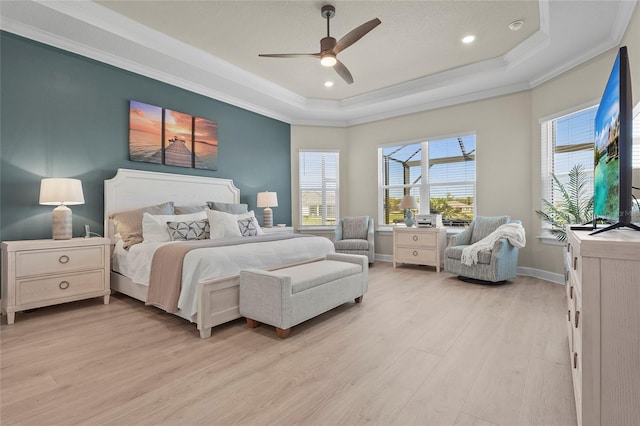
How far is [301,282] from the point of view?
2557 millimetres

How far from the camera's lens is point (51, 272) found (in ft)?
9.62

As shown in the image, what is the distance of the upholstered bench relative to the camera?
7.95 feet

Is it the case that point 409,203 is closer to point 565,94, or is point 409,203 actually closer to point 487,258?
point 487,258

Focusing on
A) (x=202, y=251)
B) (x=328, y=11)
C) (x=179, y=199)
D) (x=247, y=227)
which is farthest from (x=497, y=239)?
(x=179, y=199)

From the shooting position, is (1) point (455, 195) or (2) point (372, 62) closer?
(2) point (372, 62)

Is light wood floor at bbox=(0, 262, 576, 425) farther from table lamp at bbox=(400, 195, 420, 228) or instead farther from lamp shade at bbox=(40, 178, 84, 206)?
table lamp at bbox=(400, 195, 420, 228)

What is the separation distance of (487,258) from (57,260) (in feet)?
15.3

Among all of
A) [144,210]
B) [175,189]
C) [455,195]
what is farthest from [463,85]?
[144,210]

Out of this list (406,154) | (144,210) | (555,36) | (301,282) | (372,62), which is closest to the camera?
(301,282)

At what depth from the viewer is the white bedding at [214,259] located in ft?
8.34

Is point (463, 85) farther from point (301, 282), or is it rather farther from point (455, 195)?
point (301, 282)

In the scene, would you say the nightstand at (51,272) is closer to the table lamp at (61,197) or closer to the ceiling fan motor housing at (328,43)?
the table lamp at (61,197)

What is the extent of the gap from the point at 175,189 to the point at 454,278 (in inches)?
160

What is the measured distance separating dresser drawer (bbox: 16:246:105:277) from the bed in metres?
0.28
